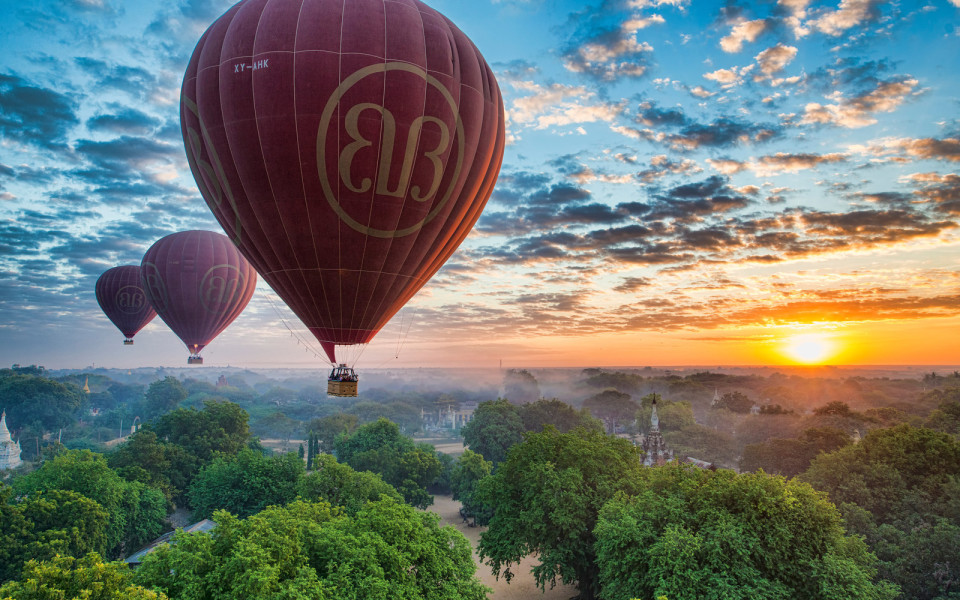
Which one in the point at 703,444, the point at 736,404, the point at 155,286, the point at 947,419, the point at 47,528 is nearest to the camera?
the point at 47,528

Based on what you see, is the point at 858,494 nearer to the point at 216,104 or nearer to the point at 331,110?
the point at 331,110

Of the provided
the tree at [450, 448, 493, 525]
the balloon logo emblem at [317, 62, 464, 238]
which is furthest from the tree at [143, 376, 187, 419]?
the balloon logo emblem at [317, 62, 464, 238]

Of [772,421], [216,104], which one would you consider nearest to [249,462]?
[216,104]

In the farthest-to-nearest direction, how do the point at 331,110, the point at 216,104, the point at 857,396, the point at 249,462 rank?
the point at 857,396
the point at 249,462
the point at 216,104
the point at 331,110

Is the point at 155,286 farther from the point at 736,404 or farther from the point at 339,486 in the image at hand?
the point at 736,404

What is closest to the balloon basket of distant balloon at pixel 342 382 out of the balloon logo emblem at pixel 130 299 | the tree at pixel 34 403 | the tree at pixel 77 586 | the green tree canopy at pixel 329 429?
the tree at pixel 77 586

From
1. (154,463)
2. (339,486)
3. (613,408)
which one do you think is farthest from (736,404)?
(154,463)
